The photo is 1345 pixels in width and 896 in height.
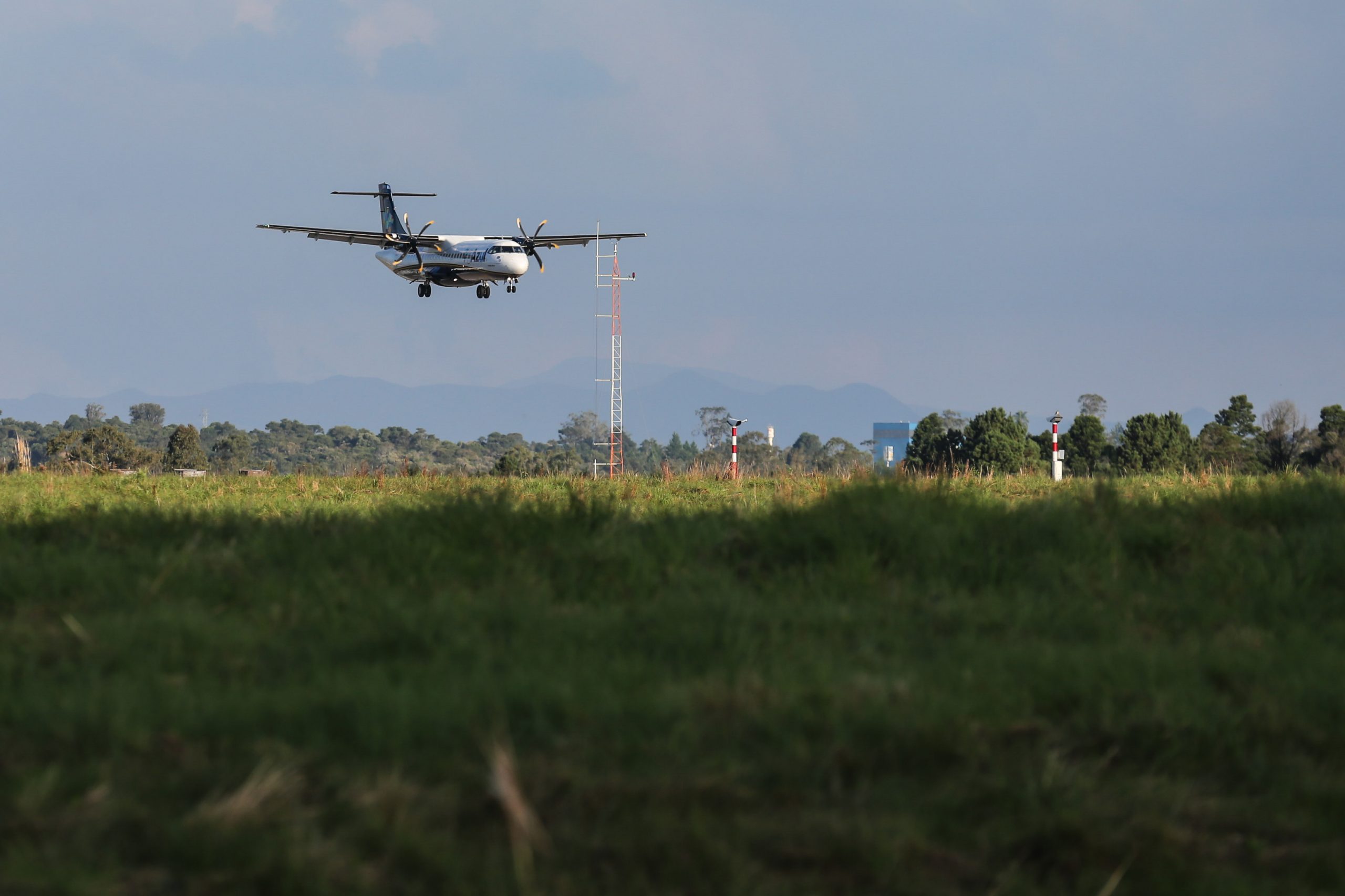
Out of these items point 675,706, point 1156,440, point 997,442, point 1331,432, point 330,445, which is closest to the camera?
point 675,706

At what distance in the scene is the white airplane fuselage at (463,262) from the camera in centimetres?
5303

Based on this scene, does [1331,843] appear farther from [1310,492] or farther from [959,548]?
[1310,492]

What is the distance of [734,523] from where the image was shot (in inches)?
302

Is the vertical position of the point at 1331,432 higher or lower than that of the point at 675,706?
higher

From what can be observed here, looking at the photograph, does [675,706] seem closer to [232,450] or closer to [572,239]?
[572,239]

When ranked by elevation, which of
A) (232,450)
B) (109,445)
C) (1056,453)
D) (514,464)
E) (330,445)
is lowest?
(1056,453)

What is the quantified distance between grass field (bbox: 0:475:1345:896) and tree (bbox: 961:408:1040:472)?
74215 mm

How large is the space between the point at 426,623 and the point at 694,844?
7.26 ft

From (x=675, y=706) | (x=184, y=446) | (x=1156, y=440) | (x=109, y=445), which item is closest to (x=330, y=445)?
(x=184, y=446)

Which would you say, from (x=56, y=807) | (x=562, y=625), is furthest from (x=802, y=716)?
(x=56, y=807)

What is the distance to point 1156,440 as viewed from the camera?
80.1m

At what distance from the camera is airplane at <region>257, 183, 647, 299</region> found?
→ 5297 centimetres

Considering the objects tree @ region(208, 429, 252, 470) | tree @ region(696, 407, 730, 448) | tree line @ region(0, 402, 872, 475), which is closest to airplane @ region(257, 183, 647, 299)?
tree line @ region(0, 402, 872, 475)

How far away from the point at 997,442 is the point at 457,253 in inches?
1782
